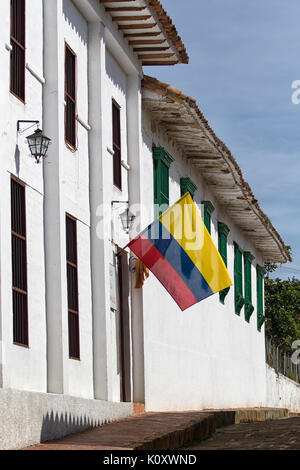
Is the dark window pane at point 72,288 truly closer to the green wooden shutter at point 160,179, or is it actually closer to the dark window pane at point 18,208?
the dark window pane at point 18,208

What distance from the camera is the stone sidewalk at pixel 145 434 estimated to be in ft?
34.8

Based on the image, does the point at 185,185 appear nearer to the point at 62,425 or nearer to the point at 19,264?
the point at 19,264

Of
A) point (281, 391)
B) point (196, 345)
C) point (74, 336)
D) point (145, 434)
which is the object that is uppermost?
point (196, 345)

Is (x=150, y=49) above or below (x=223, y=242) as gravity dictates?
above

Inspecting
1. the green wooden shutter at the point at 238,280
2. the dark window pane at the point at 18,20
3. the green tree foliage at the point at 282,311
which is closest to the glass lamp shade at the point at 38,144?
the dark window pane at the point at 18,20

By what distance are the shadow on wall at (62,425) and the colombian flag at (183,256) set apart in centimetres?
309

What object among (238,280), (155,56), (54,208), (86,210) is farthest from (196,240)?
(238,280)

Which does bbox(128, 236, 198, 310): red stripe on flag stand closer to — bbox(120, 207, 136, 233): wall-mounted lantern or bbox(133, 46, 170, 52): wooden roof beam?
bbox(120, 207, 136, 233): wall-mounted lantern

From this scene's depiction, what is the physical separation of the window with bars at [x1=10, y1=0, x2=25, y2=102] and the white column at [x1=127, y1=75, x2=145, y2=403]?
473 cm

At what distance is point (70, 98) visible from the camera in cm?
1422

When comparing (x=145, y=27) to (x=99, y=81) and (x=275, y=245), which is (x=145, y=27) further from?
(x=275, y=245)

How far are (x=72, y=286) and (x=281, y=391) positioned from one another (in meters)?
21.4

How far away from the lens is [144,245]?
1550cm

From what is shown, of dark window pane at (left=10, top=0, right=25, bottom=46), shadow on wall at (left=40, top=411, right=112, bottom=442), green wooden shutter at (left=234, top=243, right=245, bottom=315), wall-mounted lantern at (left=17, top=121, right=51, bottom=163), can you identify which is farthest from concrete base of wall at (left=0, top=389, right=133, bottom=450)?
green wooden shutter at (left=234, top=243, right=245, bottom=315)
